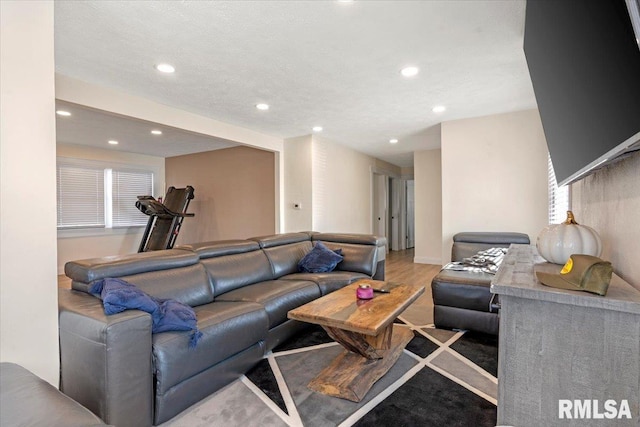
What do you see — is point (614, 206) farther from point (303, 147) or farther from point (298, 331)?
point (303, 147)

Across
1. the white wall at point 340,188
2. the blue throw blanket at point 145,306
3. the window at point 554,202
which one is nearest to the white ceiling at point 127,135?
the white wall at point 340,188

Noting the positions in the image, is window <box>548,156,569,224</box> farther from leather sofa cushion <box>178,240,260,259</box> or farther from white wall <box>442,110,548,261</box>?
leather sofa cushion <box>178,240,260,259</box>

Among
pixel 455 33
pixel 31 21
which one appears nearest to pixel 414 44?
pixel 455 33

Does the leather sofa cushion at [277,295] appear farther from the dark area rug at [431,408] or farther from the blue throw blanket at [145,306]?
the dark area rug at [431,408]

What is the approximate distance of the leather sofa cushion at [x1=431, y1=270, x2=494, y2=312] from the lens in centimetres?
270

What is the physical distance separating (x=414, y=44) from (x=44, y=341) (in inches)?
117

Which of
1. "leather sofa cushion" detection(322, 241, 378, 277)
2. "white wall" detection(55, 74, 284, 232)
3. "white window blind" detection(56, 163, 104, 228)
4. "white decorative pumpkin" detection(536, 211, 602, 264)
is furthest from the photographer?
"white window blind" detection(56, 163, 104, 228)

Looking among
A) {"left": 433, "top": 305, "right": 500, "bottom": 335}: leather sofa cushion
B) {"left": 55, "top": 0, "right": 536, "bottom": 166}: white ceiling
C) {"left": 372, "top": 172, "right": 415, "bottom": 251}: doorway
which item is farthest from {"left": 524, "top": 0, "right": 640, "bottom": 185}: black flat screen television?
{"left": 372, "top": 172, "right": 415, "bottom": 251}: doorway

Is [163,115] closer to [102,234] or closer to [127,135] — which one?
[127,135]

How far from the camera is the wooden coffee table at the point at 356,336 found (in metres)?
1.83

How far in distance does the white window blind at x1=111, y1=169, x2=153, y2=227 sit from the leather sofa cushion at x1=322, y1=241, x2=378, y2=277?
5471mm

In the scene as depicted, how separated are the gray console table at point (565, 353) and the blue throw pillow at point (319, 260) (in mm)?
2705

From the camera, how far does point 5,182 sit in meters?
1.35

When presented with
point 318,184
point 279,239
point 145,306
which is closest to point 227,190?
point 318,184
